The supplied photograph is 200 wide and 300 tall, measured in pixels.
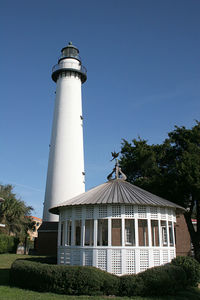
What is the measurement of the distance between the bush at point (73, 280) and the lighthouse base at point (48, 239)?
16.2 metres

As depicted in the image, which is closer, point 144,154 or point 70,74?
point 144,154

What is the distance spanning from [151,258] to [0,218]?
83.7 ft

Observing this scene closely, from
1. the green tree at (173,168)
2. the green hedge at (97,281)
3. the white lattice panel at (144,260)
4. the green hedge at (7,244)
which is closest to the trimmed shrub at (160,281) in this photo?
the green hedge at (97,281)

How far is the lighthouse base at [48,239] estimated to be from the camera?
29.5 m

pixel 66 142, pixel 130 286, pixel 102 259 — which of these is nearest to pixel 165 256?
pixel 130 286

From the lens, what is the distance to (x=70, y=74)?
33.7 metres

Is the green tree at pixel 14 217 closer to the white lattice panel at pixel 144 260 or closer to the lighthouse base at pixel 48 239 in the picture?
the lighthouse base at pixel 48 239

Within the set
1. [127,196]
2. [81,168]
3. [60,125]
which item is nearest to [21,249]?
[81,168]

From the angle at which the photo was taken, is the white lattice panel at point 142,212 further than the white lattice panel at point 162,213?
No

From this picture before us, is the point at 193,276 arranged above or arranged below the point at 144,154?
below

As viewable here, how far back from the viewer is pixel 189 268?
1516cm

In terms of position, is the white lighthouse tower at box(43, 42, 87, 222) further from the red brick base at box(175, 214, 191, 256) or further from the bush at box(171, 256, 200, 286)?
the bush at box(171, 256, 200, 286)

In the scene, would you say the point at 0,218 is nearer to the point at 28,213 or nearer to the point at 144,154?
the point at 28,213

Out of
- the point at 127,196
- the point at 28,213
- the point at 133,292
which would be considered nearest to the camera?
the point at 133,292
